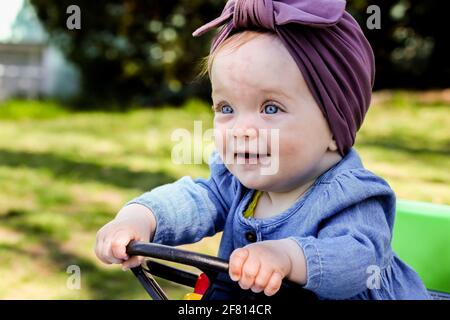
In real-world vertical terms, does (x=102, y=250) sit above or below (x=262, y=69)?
below

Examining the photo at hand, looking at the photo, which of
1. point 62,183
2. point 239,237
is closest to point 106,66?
point 62,183

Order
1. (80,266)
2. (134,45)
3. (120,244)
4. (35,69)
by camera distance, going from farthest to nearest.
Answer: (35,69) < (134,45) < (80,266) < (120,244)

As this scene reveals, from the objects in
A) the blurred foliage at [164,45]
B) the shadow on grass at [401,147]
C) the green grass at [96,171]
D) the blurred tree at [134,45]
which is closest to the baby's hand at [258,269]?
the green grass at [96,171]

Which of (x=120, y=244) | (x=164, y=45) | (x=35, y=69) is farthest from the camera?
(x=35, y=69)

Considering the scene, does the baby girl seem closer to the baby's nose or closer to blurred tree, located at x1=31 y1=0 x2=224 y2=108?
the baby's nose

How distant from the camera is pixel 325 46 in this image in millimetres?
1425

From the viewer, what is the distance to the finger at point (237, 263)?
1.21m

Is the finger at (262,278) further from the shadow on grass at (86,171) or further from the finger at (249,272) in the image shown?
the shadow on grass at (86,171)

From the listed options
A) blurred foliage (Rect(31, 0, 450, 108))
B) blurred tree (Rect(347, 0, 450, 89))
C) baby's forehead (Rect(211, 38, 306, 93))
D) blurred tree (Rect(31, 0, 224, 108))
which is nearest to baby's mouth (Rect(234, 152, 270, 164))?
baby's forehead (Rect(211, 38, 306, 93))

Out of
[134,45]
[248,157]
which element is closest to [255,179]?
[248,157]

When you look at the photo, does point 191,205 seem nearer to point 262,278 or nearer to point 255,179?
point 255,179

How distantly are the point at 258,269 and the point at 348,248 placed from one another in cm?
22
